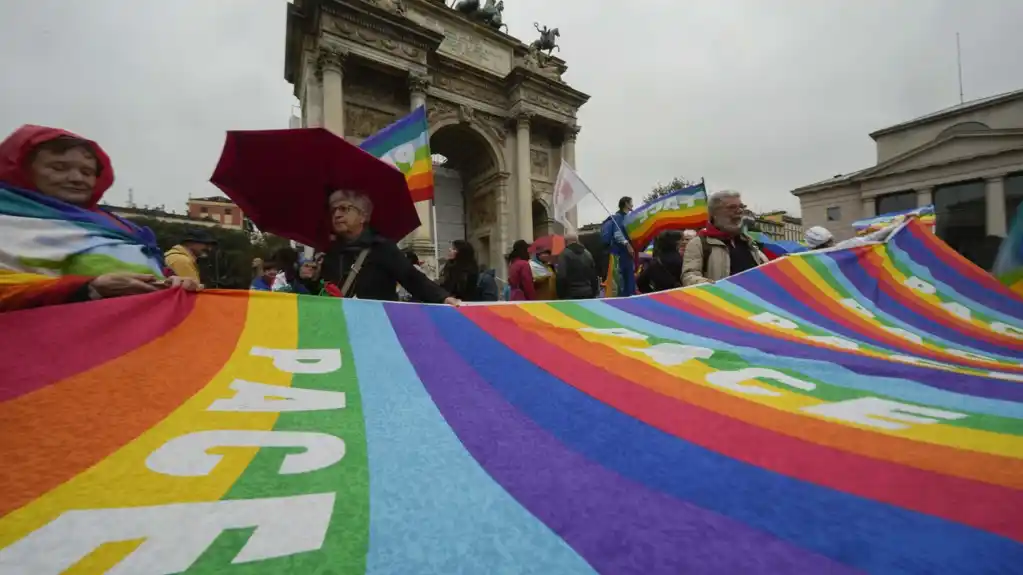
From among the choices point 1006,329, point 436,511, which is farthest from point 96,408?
point 1006,329

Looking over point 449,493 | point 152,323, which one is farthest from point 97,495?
point 152,323

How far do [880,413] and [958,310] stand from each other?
2.46 metres

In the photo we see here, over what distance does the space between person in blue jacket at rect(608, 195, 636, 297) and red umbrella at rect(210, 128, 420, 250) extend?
4.43 metres

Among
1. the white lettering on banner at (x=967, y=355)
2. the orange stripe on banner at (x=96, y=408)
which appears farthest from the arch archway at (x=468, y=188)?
the orange stripe on banner at (x=96, y=408)

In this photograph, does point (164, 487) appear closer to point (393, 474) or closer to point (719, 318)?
point (393, 474)

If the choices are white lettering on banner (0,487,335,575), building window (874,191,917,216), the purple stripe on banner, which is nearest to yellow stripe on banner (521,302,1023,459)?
the purple stripe on banner

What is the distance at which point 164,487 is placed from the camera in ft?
2.67

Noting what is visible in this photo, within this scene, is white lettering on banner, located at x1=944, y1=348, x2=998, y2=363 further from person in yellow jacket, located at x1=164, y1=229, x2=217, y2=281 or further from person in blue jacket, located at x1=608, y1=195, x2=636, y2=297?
person in yellow jacket, located at x1=164, y1=229, x2=217, y2=281

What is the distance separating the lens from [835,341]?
215 centimetres

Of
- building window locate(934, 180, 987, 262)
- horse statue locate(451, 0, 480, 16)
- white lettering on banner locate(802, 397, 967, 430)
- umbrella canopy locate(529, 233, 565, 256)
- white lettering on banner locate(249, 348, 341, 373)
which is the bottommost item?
white lettering on banner locate(802, 397, 967, 430)

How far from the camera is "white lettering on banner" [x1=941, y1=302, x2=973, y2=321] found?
274cm

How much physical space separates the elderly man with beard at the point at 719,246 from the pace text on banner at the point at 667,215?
125 inches

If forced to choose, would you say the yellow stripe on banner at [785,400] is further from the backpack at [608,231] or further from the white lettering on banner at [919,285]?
the backpack at [608,231]

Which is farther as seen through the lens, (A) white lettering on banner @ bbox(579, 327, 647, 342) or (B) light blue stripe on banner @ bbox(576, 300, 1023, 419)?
(A) white lettering on banner @ bbox(579, 327, 647, 342)
